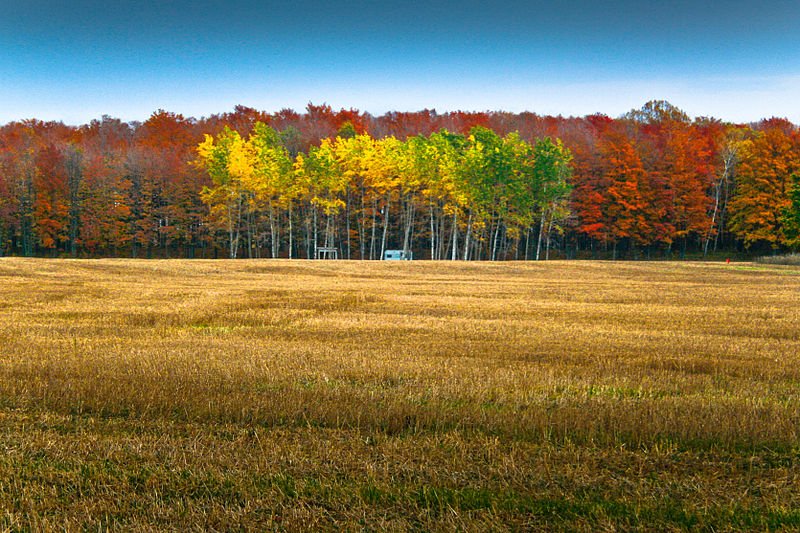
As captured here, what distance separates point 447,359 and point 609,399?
337 cm

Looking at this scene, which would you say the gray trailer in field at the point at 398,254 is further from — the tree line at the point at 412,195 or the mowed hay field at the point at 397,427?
the mowed hay field at the point at 397,427

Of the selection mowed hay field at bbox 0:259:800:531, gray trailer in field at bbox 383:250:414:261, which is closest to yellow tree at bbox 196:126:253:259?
gray trailer in field at bbox 383:250:414:261

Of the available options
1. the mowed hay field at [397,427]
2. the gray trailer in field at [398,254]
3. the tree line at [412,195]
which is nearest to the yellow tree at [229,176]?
the tree line at [412,195]

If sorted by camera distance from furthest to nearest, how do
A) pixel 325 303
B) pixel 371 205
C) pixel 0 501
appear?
pixel 371 205 → pixel 325 303 → pixel 0 501

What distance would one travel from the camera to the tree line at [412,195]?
69.1 m

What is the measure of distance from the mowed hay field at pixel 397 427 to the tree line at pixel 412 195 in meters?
54.9

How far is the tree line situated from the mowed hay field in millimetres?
54929

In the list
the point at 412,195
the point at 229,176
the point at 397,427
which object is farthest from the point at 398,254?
the point at 397,427

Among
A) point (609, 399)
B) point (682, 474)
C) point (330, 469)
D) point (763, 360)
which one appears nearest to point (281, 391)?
point (330, 469)

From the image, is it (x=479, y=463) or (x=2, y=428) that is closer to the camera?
(x=479, y=463)

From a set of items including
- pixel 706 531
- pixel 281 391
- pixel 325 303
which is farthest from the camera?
pixel 325 303

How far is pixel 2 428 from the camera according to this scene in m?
6.51

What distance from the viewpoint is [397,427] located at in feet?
21.7

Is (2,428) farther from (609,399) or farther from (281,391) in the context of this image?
(609,399)
